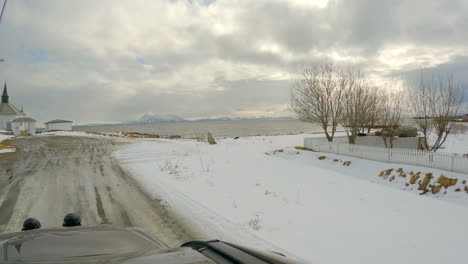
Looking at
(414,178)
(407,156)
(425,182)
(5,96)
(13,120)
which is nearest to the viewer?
(425,182)

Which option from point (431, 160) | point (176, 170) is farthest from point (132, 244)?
point (431, 160)

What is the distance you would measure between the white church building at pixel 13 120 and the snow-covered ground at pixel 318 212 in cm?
5649

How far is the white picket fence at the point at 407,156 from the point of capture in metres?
→ 11.8

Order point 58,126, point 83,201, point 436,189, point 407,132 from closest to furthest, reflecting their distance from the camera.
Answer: point 83,201 < point 436,189 < point 407,132 < point 58,126

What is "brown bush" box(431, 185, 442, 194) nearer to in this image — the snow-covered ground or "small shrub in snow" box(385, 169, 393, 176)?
the snow-covered ground

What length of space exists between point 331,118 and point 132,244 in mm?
21491

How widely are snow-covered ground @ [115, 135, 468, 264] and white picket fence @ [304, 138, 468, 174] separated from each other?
54 cm

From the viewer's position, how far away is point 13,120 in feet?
188

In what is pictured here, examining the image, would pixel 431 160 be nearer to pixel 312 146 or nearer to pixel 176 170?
pixel 312 146

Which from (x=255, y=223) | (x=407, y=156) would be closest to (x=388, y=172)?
(x=407, y=156)

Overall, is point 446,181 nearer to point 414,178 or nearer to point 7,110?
point 414,178

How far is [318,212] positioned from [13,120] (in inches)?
2861

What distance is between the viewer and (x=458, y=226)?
6.52 metres

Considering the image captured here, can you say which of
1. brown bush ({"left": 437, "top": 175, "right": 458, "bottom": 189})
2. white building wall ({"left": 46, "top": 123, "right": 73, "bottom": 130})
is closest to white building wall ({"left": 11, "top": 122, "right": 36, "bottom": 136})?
white building wall ({"left": 46, "top": 123, "right": 73, "bottom": 130})
